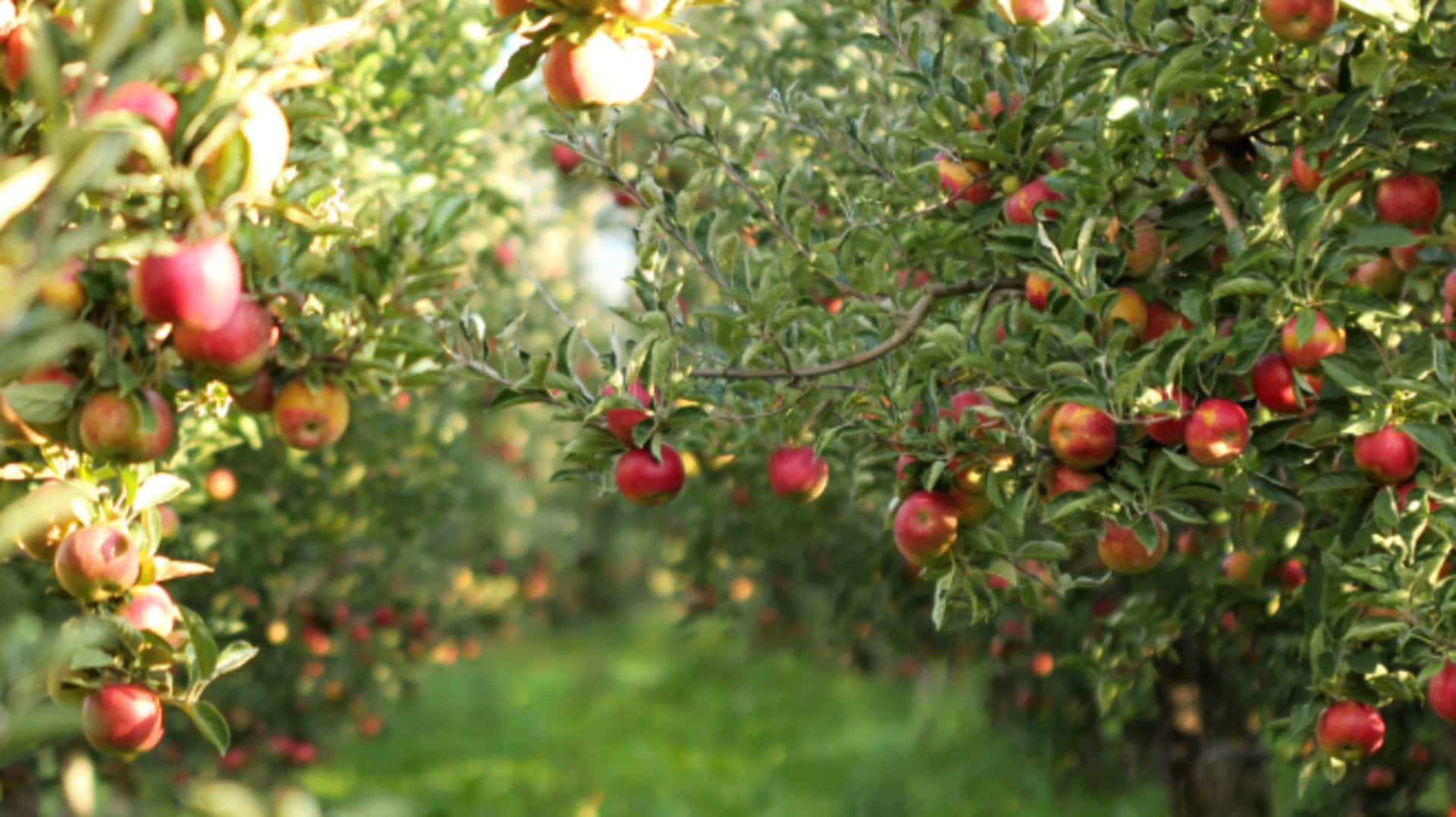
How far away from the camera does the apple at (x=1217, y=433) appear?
245 centimetres

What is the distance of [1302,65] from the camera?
2828 millimetres

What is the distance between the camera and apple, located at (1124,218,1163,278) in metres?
2.89

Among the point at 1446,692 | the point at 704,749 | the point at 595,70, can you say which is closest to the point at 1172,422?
the point at 1446,692

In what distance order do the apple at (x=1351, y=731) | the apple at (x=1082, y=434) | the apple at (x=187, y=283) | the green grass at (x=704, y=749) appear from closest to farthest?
1. the apple at (x=187, y=283)
2. the apple at (x=1082, y=434)
3. the apple at (x=1351, y=731)
4. the green grass at (x=704, y=749)

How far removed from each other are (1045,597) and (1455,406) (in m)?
2.55

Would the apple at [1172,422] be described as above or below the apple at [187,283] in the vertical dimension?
below

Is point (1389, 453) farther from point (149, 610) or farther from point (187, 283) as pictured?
point (149, 610)

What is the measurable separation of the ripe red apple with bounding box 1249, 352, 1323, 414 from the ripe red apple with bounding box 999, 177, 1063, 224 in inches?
20.1

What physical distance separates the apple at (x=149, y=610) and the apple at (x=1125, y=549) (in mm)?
1683

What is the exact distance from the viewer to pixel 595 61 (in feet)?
7.48

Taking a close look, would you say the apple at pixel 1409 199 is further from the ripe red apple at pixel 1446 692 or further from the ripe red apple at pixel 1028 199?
the ripe red apple at pixel 1446 692

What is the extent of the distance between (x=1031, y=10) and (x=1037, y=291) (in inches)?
21.7

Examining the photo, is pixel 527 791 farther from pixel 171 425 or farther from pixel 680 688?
pixel 171 425

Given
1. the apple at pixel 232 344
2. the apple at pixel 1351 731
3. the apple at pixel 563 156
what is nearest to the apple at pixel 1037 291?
the apple at pixel 1351 731
